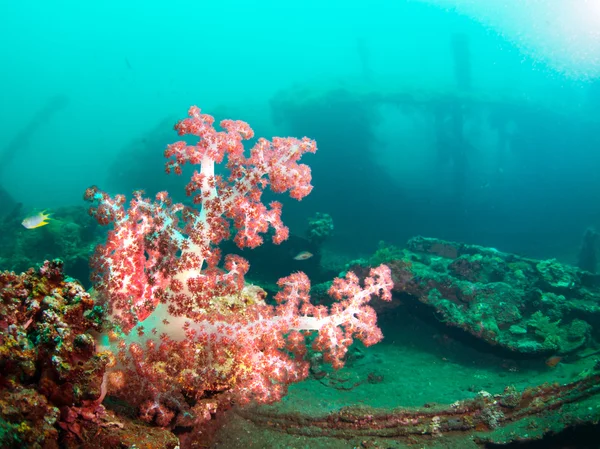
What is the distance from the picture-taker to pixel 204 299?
4062mm

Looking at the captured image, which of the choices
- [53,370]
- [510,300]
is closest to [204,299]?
[53,370]

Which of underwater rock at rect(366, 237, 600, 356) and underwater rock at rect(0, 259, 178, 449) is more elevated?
underwater rock at rect(0, 259, 178, 449)

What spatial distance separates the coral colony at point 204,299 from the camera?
12.1 feet

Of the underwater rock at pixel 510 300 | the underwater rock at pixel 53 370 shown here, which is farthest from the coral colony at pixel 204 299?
the underwater rock at pixel 510 300

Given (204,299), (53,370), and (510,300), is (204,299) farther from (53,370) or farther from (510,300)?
(510,300)

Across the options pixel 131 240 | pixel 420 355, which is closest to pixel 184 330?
pixel 131 240

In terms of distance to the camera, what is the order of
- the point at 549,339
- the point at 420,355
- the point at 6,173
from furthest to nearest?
1. the point at 6,173
2. the point at 420,355
3. the point at 549,339

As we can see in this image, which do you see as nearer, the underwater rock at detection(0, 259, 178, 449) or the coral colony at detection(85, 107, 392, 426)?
the underwater rock at detection(0, 259, 178, 449)

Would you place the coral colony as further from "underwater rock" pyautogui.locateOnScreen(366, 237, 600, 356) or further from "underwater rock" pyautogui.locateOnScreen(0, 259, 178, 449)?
"underwater rock" pyautogui.locateOnScreen(366, 237, 600, 356)

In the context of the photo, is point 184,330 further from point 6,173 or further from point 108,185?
point 6,173

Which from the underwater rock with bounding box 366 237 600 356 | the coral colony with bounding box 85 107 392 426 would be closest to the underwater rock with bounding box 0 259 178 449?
the coral colony with bounding box 85 107 392 426

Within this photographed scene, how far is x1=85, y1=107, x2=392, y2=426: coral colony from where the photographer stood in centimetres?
368

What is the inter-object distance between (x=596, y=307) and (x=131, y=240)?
11.7 m

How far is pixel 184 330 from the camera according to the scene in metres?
4.04
